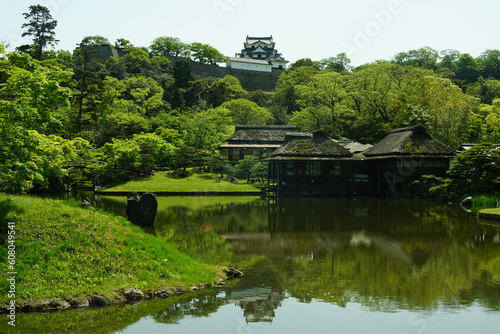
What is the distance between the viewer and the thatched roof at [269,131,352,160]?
37250mm

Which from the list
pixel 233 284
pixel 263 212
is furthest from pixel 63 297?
pixel 263 212

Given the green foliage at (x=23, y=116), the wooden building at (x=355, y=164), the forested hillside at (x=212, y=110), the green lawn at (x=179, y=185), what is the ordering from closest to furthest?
1. the green foliage at (x=23, y=116)
2. the wooden building at (x=355, y=164)
3. the green lawn at (x=179, y=185)
4. the forested hillside at (x=212, y=110)

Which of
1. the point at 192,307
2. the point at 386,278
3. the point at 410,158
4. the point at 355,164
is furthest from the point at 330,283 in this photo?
the point at 355,164

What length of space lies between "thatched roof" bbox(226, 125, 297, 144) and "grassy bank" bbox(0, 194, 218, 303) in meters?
37.4

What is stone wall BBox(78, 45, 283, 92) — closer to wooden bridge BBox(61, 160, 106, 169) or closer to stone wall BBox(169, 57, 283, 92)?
stone wall BBox(169, 57, 283, 92)

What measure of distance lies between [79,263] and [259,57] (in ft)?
298

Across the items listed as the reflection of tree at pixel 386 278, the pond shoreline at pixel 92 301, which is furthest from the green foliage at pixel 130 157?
the pond shoreline at pixel 92 301

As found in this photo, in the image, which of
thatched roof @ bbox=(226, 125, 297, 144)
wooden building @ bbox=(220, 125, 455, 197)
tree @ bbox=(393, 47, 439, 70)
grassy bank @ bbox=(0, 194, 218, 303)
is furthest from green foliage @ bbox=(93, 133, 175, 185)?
tree @ bbox=(393, 47, 439, 70)

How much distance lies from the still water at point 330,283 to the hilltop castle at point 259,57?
223 feet

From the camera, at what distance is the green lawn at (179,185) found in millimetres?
38781

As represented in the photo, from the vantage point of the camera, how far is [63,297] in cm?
885

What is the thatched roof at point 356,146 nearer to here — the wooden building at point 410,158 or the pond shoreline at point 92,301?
the wooden building at point 410,158

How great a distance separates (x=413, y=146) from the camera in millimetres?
35812

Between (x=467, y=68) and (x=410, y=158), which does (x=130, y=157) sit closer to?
(x=410, y=158)
